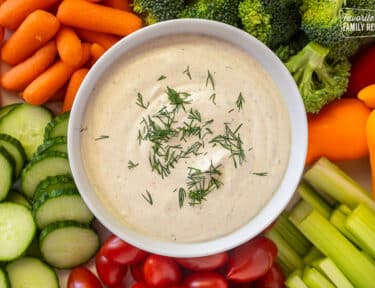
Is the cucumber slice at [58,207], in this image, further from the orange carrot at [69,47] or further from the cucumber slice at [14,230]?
the orange carrot at [69,47]

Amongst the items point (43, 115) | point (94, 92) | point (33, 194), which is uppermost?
point (94, 92)

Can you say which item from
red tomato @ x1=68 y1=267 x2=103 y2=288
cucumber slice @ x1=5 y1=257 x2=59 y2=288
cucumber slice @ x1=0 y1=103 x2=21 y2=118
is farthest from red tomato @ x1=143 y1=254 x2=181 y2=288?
cucumber slice @ x1=0 y1=103 x2=21 y2=118

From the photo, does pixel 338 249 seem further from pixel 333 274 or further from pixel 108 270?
pixel 108 270

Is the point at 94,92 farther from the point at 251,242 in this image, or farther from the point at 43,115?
the point at 251,242

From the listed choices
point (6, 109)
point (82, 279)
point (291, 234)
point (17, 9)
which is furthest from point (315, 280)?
point (17, 9)

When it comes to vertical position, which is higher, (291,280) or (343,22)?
(343,22)

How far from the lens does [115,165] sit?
155cm

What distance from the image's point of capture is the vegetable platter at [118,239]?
173cm

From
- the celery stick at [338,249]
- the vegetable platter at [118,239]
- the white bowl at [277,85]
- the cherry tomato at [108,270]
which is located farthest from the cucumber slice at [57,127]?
the celery stick at [338,249]

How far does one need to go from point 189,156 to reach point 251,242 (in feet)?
1.16

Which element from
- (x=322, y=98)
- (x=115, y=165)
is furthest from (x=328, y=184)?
(x=115, y=165)

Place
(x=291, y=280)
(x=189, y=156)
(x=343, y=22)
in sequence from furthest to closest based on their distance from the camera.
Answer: (x=291, y=280) < (x=343, y=22) < (x=189, y=156)

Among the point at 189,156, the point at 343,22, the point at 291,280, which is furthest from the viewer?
the point at 291,280

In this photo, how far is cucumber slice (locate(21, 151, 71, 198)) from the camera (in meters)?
1.76
